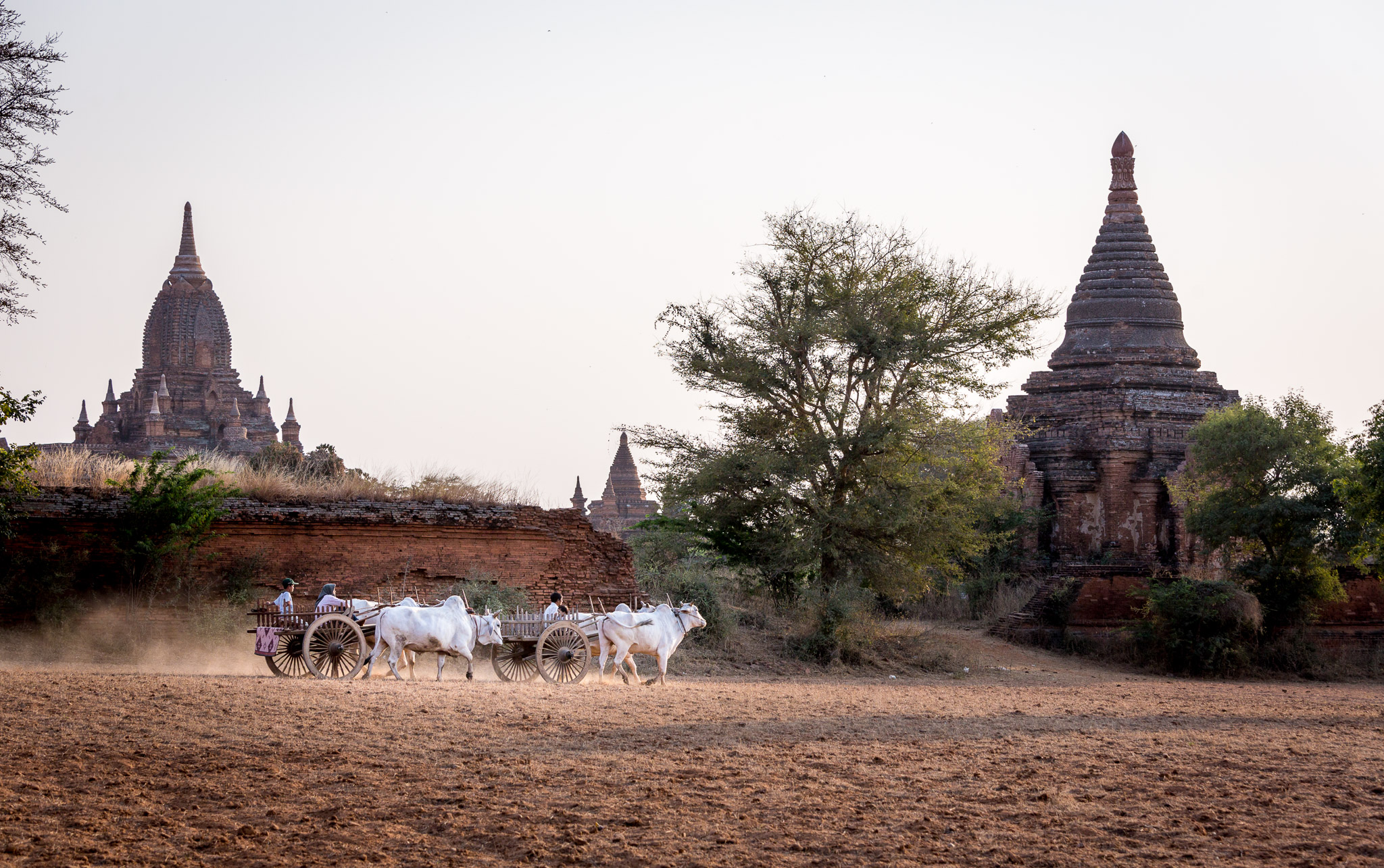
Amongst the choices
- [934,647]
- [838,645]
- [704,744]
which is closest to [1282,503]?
[934,647]

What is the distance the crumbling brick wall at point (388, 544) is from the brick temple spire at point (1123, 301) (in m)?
14.6

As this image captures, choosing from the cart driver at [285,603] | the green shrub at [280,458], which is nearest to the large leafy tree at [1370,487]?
the cart driver at [285,603]

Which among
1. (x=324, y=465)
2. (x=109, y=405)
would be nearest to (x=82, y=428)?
(x=109, y=405)

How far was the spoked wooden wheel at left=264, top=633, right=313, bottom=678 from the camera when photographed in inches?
502

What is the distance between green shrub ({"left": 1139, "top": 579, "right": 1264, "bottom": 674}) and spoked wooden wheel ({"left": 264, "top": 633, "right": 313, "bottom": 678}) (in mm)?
13157

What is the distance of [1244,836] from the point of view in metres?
7.37

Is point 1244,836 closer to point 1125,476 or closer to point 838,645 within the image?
point 838,645

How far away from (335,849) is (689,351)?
15977 millimetres

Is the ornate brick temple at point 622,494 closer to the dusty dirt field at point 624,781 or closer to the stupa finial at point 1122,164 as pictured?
the stupa finial at point 1122,164

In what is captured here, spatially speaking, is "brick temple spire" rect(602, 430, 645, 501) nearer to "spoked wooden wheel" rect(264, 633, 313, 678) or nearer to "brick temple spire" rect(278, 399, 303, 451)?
"brick temple spire" rect(278, 399, 303, 451)

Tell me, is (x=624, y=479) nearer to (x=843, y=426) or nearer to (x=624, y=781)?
(x=843, y=426)

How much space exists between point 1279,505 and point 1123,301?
9.72m

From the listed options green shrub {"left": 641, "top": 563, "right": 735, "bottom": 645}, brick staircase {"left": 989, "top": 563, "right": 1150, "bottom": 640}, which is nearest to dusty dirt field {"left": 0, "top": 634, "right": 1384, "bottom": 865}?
green shrub {"left": 641, "top": 563, "right": 735, "bottom": 645}

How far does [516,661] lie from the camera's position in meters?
14.1
